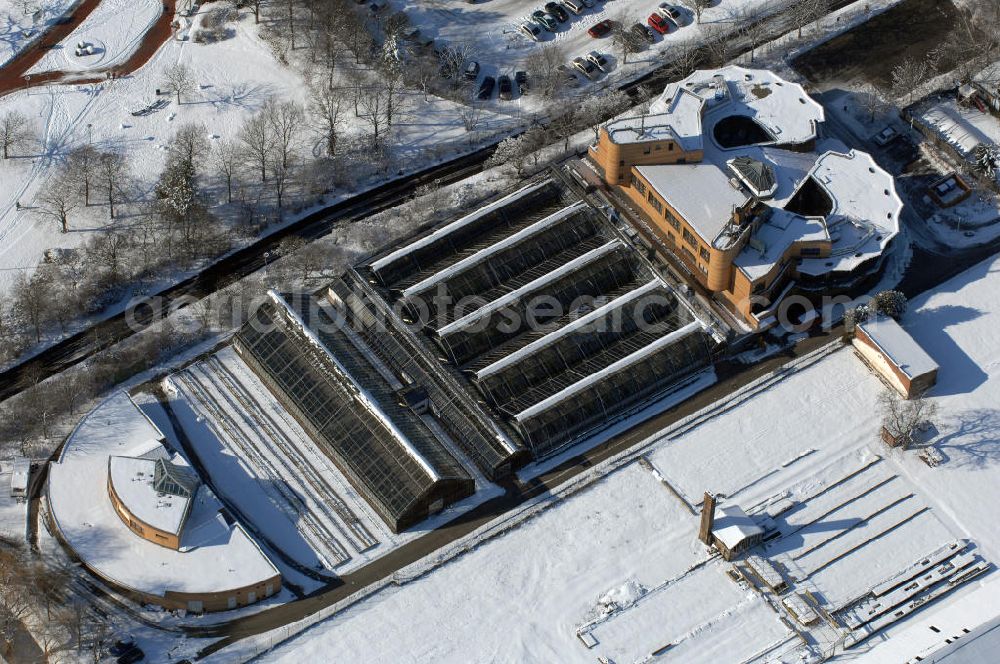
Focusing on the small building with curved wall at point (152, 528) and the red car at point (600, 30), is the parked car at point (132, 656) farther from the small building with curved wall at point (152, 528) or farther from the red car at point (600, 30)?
the red car at point (600, 30)

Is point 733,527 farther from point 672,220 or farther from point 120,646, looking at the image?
point 120,646

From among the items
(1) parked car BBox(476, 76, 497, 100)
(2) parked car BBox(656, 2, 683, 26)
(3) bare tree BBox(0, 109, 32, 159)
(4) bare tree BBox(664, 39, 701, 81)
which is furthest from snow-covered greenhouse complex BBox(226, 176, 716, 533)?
(3) bare tree BBox(0, 109, 32, 159)

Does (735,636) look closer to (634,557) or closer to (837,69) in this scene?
(634,557)

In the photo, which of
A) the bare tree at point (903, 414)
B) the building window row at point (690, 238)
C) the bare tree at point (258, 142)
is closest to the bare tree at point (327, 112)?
the bare tree at point (258, 142)

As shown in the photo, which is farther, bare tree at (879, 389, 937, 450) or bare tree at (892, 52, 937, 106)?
bare tree at (892, 52, 937, 106)

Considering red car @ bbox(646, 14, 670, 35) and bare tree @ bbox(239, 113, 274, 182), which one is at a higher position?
red car @ bbox(646, 14, 670, 35)

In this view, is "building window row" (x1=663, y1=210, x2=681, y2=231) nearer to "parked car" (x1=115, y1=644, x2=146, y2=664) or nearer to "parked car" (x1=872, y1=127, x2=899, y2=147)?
"parked car" (x1=872, y1=127, x2=899, y2=147)

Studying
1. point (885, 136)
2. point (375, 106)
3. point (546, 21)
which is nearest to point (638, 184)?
point (885, 136)

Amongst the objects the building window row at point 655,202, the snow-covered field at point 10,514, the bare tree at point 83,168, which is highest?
the building window row at point 655,202
